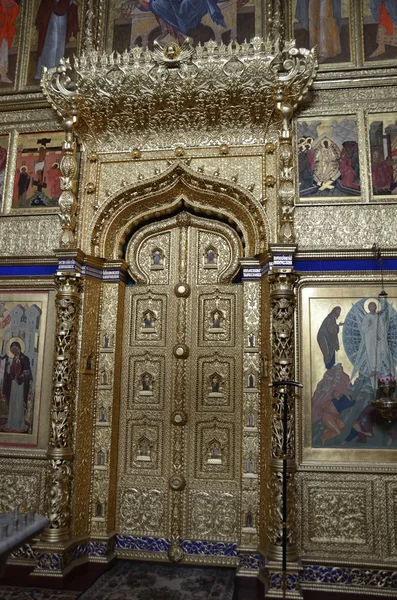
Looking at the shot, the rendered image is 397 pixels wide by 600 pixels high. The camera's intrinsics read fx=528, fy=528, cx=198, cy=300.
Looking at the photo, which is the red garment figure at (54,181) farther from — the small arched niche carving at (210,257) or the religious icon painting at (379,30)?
the religious icon painting at (379,30)

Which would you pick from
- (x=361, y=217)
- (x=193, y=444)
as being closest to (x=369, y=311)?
(x=361, y=217)

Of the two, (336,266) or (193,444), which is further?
(193,444)

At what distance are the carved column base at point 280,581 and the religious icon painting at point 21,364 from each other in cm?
369

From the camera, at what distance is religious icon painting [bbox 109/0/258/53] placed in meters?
8.38

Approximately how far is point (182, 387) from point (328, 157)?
13.3ft

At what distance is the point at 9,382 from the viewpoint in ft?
25.7

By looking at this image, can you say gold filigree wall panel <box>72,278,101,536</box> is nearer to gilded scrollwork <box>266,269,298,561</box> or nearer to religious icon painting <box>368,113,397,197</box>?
gilded scrollwork <box>266,269,298,561</box>

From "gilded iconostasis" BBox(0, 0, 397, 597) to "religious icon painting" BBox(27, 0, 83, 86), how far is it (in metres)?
0.04

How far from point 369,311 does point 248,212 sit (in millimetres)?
2299

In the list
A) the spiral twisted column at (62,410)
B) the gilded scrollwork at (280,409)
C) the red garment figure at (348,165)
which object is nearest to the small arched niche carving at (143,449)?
the spiral twisted column at (62,410)

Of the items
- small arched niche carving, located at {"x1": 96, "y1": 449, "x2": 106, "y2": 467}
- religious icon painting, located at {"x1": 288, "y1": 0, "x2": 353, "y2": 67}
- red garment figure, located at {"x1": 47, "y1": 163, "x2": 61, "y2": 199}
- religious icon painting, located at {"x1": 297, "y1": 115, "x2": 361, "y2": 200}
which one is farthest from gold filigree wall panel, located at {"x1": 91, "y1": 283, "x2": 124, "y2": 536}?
religious icon painting, located at {"x1": 288, "y1": 0, "x2": 353, "y2": 67}

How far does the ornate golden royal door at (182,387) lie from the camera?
25.3ft

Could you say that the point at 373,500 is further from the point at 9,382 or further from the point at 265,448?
the point at 9,382

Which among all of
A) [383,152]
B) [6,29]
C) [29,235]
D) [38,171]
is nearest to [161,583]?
[29,235]
